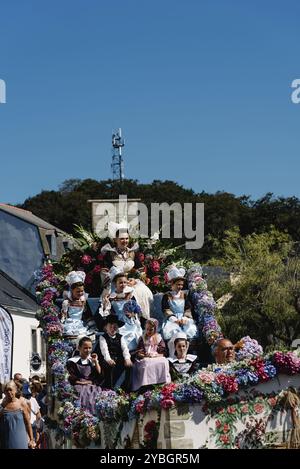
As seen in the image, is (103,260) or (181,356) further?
(103,260)

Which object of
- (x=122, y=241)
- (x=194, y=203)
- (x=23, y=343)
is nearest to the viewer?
(x=122, y=241)

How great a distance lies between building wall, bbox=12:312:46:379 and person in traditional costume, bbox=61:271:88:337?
20.4 meters

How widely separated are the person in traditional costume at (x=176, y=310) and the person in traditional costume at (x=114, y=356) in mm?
796

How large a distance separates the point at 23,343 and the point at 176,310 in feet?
72.5

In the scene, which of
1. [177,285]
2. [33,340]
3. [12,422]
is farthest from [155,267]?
[33,340]

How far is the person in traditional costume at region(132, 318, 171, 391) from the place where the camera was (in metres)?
12.0

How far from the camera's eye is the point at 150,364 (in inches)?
477

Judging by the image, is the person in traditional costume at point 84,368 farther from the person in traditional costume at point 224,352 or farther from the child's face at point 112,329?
the person in traditional costume at point 224,352

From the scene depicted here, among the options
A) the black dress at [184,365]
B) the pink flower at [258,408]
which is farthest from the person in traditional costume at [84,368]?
the pink flower at [258,408]

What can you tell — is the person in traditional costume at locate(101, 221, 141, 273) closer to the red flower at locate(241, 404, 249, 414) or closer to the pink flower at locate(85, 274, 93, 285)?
the pink flower at locate(85, 274, 93, 285)

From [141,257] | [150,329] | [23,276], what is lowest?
[150,329]

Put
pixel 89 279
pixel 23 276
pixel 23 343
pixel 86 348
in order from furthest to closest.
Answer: pixel 23 276, pixel 23 343, pixel 89 279, pixel 86 348

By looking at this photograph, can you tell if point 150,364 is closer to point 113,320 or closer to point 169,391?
point 113,320

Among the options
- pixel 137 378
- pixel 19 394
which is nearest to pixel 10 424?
pixel 19 394
